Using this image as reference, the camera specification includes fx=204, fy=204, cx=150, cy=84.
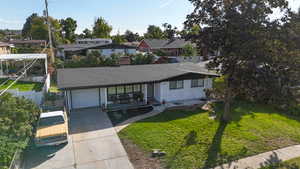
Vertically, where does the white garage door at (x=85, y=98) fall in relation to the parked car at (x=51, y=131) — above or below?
above

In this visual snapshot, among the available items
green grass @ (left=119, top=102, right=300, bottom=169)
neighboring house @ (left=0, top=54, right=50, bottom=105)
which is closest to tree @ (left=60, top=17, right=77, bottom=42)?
neighboring house @ (left=0, top=54, right=50, bottom=105)

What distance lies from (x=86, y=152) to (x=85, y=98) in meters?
6.84

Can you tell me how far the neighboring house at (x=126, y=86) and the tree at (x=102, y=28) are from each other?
167 feet

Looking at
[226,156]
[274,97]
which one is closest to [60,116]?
[226,156]

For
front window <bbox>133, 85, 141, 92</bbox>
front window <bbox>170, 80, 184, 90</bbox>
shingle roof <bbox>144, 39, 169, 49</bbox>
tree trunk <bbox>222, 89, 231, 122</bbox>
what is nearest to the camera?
tree trunk <bbox>222, 89, 231, 122</bbox>

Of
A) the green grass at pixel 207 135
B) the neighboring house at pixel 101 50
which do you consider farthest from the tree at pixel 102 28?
the green grass at pixel 207 135

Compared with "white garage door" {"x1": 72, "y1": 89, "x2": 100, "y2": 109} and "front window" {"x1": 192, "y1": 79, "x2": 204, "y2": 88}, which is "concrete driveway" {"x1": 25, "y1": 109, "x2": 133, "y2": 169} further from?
"front window" {"x1": 192, "y1": 79, "x2": 204, "y2": 88}

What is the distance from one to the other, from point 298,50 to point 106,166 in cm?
1071

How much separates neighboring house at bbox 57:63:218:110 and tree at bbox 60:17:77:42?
222 ft

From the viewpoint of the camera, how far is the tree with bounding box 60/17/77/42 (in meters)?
78.3

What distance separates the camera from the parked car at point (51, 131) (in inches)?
393

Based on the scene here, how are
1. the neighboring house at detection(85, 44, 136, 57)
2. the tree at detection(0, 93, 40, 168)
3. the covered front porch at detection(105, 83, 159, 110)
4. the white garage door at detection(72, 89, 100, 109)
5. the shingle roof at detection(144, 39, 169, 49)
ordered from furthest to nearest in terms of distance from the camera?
the shingle roof at detection(144, 39, 169, 49) < the neighboring house at detection(85, 44, 136, 57) < the covered front porch at detection(105, 83, 159, 110) < the white garage door at detection(72, 89, 100, 109) < the tree at detection(0, 93, 40, 168)

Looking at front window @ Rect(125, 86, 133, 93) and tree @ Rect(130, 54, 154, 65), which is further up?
tree @ Rect(130, 54, 154, 65)

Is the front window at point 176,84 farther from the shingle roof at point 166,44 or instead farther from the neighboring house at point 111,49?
the shingle roof at point 166,44
